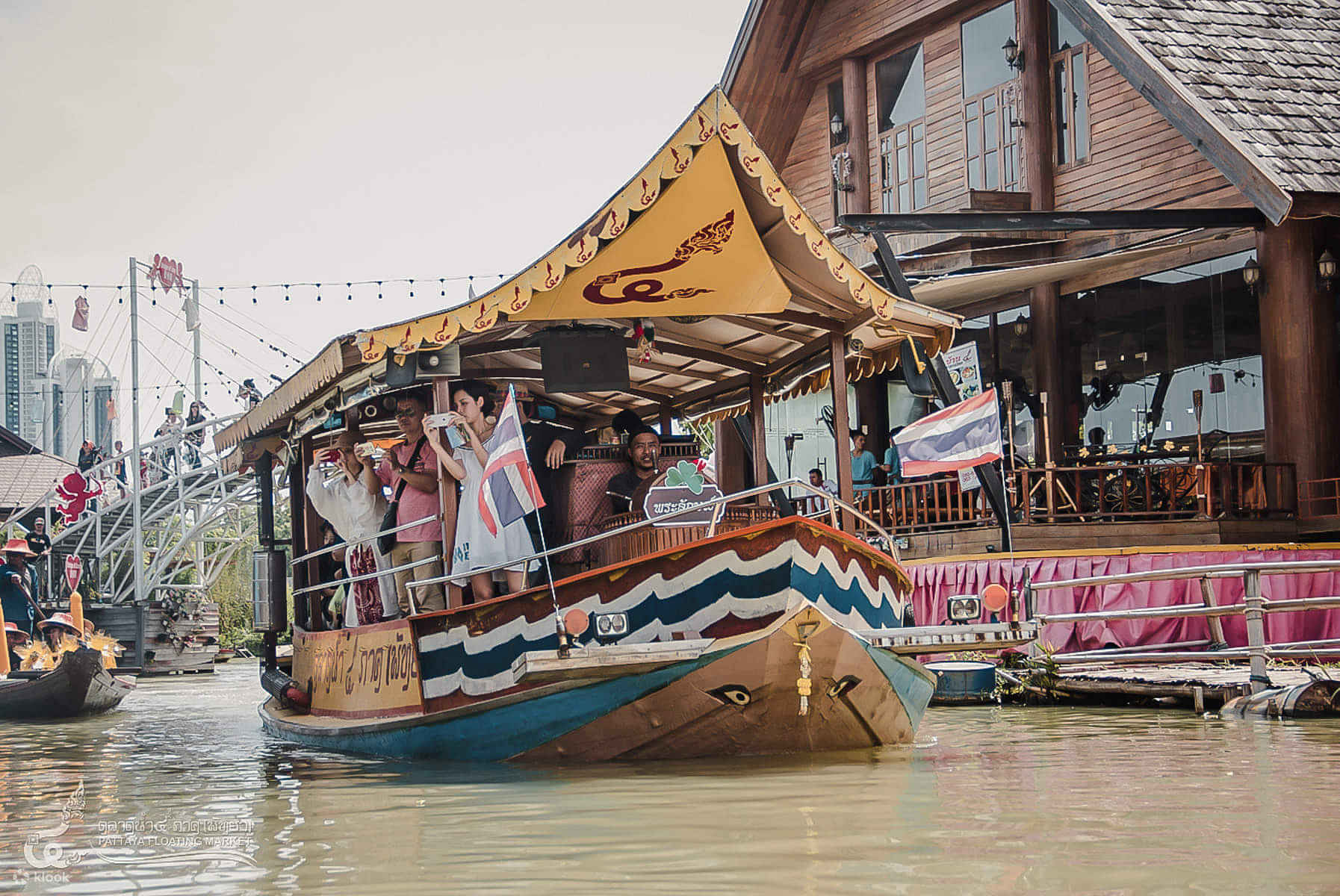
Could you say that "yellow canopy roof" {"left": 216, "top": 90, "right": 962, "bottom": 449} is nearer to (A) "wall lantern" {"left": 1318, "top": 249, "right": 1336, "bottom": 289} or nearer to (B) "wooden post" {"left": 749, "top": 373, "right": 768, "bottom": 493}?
(B) "wooden post" {"left": 749, "top": 373, "right": 768, "bottom": 493}

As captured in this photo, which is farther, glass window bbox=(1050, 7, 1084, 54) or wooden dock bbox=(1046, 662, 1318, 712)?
glass window bbox=(1050, 7, 1084, 54)

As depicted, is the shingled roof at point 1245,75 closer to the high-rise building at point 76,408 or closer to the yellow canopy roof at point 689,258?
the yellow canopy roof at point 689,258

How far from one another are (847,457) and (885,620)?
3.68 ft

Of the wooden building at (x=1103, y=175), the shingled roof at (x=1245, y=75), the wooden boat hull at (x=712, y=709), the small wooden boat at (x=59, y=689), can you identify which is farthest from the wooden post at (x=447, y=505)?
the shingled roof at (x=1245, y=75)

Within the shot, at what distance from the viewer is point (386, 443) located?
12.5 meters

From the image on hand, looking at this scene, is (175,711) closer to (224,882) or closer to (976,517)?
(976,517)

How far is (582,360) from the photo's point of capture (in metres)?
9.69

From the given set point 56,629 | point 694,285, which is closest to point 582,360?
point 694,285

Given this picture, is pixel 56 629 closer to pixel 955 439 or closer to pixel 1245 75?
pixel 955 439

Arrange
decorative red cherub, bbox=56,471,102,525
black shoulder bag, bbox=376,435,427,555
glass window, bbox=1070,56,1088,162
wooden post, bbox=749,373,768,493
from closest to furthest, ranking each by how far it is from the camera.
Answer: black shoulder bag, bbox=376,435,427,555 < wooden post, bbox=749,373,768,493 < glass window, bbox=1070,56,1088,162 < decorative red cherub, bbox=56,471,102,525

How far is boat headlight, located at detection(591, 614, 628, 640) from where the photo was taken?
781 cm

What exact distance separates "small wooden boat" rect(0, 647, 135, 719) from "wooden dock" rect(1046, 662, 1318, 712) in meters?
10.4

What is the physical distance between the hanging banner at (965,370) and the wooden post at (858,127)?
5.29m

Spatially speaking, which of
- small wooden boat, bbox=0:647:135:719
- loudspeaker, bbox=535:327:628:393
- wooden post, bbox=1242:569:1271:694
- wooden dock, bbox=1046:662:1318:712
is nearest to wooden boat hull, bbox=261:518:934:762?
loudspeaker, bbox=535:327:628:393
